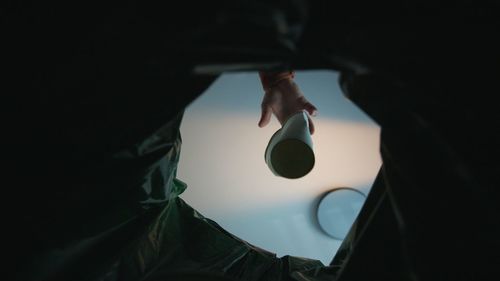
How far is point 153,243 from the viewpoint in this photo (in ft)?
2.26

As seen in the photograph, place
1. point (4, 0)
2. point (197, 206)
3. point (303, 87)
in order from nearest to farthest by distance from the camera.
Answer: point (4, 0)
point (303, 87)
point (197, 206)

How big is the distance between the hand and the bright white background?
14 centimetres

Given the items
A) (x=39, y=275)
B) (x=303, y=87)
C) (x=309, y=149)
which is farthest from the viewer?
(x=303, y=87)

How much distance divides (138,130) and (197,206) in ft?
2.31

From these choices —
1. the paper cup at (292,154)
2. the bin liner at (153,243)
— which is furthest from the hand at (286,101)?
the bin liner at (153,243)

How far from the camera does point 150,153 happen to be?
49cm

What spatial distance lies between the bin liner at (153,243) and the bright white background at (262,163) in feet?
0.81

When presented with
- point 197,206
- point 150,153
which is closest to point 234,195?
point 197,206

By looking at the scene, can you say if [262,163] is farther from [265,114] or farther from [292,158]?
[292,158]

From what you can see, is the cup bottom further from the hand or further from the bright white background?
the bright white background

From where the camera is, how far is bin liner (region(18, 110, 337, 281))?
461 mm

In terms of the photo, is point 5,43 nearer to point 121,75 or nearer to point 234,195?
point 121,75

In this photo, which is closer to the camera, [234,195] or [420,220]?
[420,220]

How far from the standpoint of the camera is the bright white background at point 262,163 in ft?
3.13
